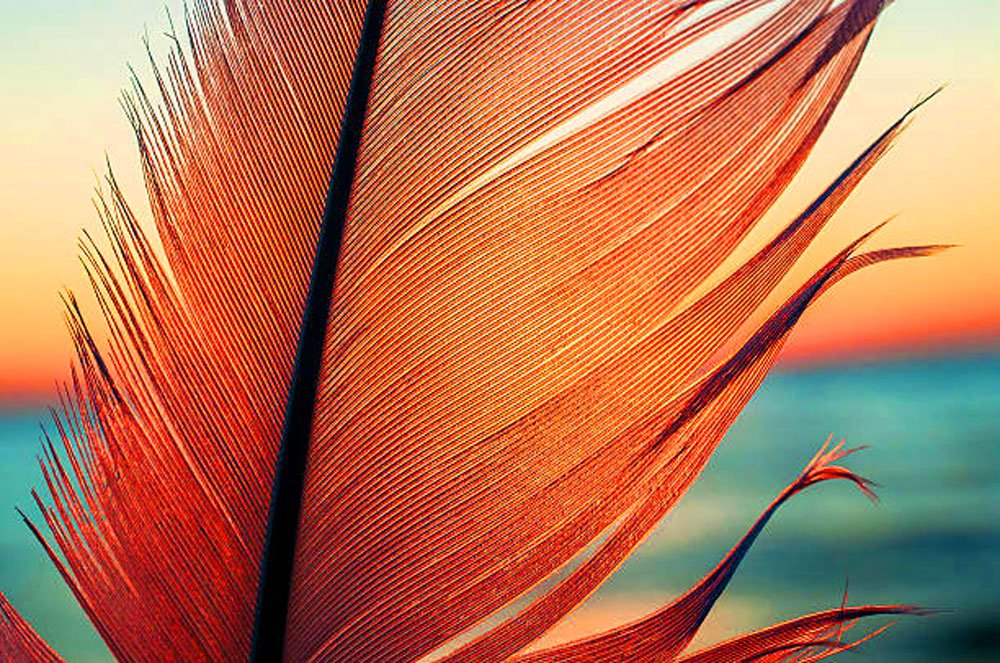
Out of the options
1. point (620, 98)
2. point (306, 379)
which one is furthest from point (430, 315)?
→ point (620, 98)

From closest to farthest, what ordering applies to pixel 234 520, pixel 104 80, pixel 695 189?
pixel 695 189
pixel 234 520
pixel 104 80

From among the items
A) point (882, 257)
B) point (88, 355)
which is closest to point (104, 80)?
point (88, 355)

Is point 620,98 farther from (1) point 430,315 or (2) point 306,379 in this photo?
(2) point 306,379

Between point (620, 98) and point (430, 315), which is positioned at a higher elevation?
point (620, 98)

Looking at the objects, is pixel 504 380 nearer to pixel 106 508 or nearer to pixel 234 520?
pixel 234 520

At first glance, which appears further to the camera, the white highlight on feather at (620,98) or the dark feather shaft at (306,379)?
the dark feather shaft at (306,379)

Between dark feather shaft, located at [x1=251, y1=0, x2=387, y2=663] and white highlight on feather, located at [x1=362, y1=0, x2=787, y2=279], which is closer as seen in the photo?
white highlight on feather, located at [x1=362, y1=0, x2=787, y2=279]
